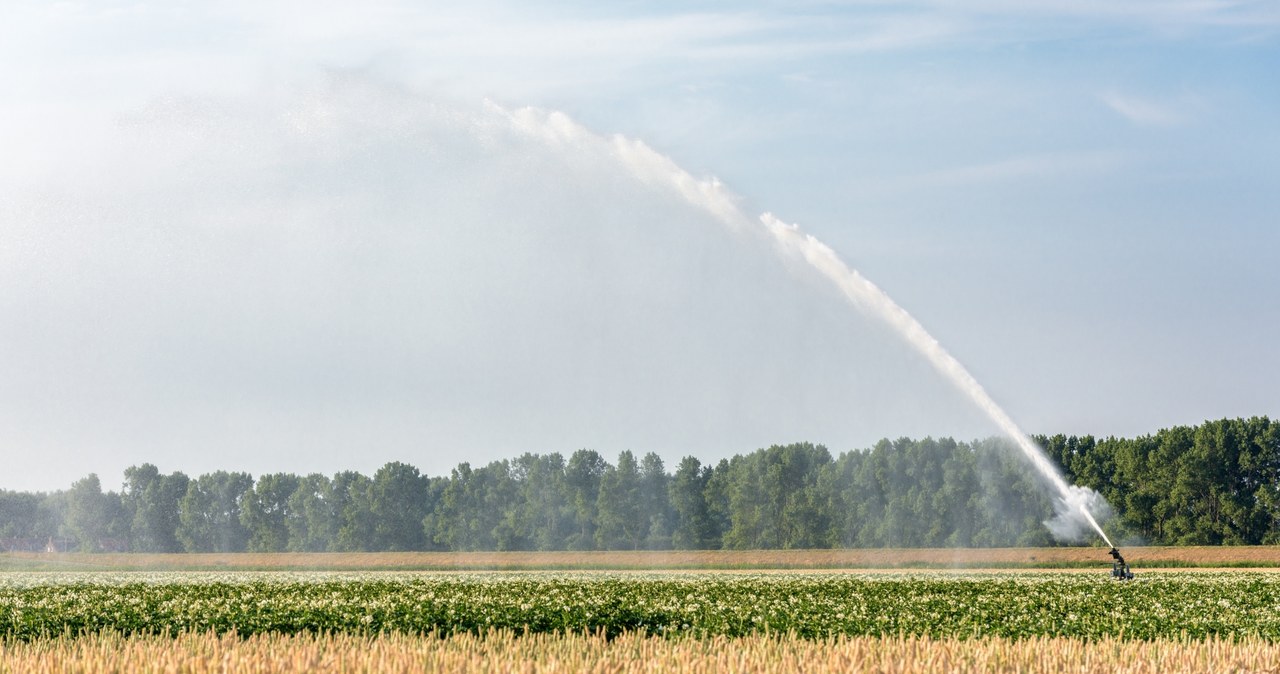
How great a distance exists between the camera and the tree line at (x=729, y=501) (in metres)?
123

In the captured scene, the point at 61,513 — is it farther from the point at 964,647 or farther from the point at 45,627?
the point at 964,647

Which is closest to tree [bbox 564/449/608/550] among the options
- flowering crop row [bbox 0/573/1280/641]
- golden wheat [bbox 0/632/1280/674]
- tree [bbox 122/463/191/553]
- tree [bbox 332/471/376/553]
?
tree [bbox 332/471/376/553]

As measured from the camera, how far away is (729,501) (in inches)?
5650

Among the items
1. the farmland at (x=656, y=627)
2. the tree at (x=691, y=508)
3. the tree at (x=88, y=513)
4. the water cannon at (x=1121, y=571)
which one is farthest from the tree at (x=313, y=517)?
the water cannon at (x=1121, y=571)

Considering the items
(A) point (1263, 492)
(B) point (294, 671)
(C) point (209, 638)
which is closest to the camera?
(B) point (294, 671)

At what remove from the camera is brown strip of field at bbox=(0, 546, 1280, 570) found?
89.0 metres

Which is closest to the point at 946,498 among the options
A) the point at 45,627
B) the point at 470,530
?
the point at 470,530

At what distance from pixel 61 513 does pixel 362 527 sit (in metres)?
64.2

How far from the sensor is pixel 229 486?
6988 inches

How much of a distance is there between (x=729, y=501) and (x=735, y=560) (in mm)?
37180

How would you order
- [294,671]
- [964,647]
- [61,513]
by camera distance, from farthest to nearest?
[61,513]
[964,647]
[294,671]

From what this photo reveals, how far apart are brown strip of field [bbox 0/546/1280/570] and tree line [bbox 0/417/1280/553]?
20595 millimetres

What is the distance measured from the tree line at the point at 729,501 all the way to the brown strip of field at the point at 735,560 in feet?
67.6

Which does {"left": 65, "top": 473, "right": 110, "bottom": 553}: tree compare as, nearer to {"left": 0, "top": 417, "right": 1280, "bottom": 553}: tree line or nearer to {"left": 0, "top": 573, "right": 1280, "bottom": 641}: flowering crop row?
{"left": 0, "top": 417, "right": 1280, "bottom": 553}: tree line
